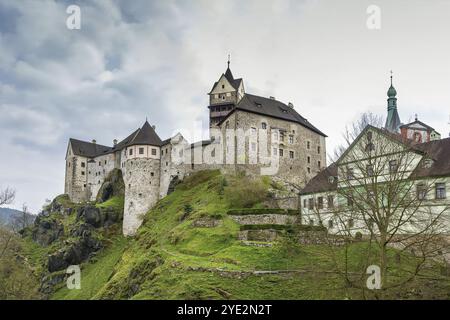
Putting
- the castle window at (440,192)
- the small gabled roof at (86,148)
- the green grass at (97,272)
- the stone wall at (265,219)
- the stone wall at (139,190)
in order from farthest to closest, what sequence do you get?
the small gabled roof at (86,148)
the stone wall at (139,190)
the green grass at (97,272)
the stone wall at (265,219)
the castle window at (440,192)

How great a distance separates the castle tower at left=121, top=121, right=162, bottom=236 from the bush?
19.1 m

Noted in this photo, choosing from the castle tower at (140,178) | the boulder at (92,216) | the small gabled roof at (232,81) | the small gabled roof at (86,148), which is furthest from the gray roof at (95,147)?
the small gabled roof at (232,81)

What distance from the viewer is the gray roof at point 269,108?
2377 inches

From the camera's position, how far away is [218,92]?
69.6 metres

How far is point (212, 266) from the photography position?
34250mm

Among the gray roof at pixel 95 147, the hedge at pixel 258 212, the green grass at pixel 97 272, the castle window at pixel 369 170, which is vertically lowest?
the green grass at pixel 97 272

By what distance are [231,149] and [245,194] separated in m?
12.3

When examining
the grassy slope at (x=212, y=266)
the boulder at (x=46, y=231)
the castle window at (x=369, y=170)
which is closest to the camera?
the castle window at (x=369, y=170)

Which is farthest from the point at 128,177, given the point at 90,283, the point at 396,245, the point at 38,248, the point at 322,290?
the point at 322,290

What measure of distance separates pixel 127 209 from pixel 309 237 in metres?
33.9

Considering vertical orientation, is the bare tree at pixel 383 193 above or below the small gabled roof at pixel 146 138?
below

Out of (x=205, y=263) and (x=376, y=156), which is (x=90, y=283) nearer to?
(x=205, y=263)

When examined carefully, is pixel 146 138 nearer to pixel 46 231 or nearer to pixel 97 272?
pixel 97 272

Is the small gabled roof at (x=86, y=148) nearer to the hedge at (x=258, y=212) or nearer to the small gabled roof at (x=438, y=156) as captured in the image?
the hedge at (x=258, y=212)
